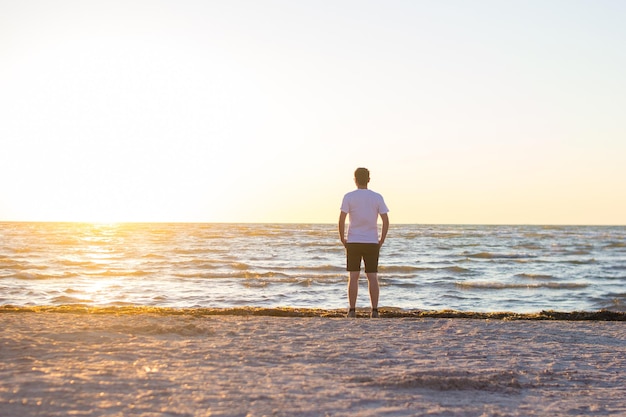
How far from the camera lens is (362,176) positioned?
26.1 ft

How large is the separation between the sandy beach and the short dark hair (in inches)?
77.1

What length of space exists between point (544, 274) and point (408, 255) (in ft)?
27.1

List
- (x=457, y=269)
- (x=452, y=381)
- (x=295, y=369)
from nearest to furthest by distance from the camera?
(x=452, y=381), (x=295, y=369), (x=457, y=269)

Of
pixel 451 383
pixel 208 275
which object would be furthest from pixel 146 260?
pixel 451 383

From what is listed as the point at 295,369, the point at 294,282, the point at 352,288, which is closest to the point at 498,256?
the point at 294,282

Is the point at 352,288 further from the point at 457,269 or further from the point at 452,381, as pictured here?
the point at 457,269

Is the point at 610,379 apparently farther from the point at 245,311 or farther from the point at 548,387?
the point at 245,311

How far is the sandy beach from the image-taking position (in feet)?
12.0

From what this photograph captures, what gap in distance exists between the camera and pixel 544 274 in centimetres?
2052

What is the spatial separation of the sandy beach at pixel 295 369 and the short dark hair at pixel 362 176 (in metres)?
1.96

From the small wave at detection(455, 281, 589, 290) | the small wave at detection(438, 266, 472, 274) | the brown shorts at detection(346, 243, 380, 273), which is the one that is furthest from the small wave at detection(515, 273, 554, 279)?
the brown shorts at detection(346, 243, 380, 273)

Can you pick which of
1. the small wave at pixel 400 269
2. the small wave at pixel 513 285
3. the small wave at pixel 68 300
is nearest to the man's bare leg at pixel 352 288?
the small wave at pixel 68 300

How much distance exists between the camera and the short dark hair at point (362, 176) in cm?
794

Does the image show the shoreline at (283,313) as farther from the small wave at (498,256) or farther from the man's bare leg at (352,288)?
the small wave at (498,256)
